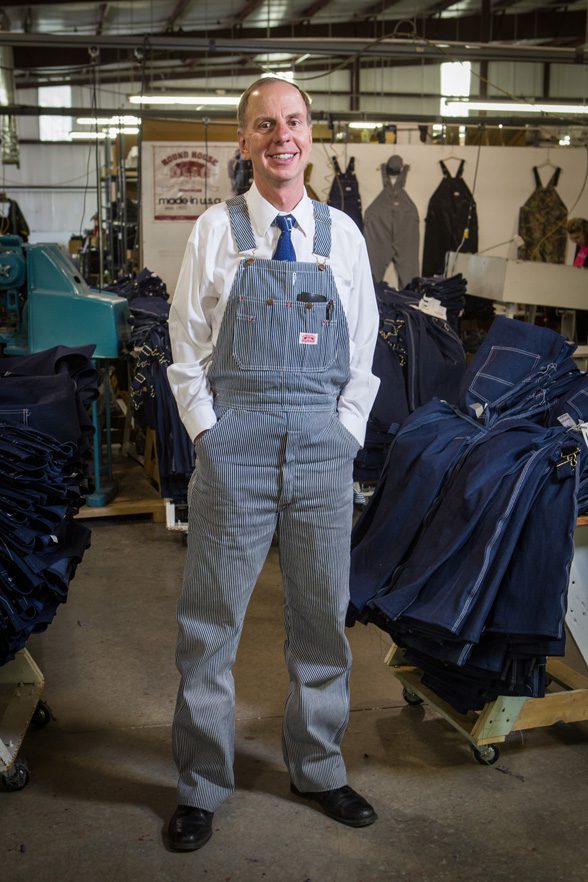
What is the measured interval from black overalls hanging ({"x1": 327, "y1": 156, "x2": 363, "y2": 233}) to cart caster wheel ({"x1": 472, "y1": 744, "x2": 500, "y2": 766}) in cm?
571

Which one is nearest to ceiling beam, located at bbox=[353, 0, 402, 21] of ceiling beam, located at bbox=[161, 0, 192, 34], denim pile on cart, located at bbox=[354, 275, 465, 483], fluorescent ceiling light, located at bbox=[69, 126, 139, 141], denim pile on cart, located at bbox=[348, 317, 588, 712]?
ceiling beam, located at bbox=[161, 0, 192, 34]

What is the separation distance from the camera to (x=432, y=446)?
9.73 ft

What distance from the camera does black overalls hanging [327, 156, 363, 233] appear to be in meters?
7.96

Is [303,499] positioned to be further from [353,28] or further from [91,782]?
[353,28]

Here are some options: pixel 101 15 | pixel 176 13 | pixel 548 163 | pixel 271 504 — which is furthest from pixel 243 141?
pixel 176 13

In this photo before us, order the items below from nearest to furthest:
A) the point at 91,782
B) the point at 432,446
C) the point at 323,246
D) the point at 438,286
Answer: the point at 323,246 → the point at 91,782 → the point at 432,446 → the point at 438,286

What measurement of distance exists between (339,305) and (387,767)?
4.44ft

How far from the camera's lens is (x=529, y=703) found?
112 inches

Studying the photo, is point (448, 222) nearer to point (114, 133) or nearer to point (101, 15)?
point (114, 133)

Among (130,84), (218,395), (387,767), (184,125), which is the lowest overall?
(387,767)

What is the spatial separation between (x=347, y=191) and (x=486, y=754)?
5.87 meters

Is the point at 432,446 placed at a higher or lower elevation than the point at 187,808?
higher

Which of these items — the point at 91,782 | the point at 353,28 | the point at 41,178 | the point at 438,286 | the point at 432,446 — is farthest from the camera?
the point at 41,178

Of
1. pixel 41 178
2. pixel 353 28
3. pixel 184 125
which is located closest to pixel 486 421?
pixel 184 125
